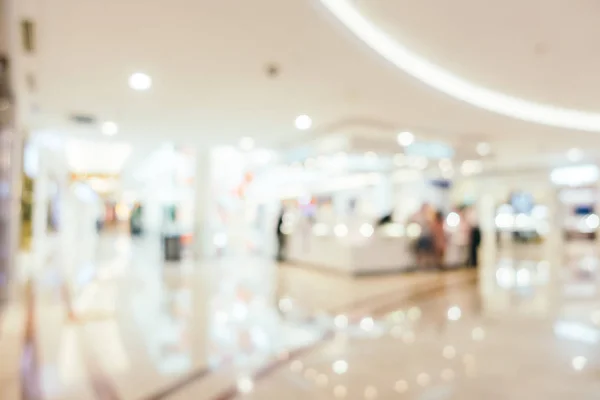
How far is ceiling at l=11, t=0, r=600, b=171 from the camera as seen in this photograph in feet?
13.5

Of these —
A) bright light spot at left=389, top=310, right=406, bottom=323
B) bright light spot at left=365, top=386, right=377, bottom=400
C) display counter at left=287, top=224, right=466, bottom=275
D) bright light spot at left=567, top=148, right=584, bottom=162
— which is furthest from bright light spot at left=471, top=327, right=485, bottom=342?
bright light spot at left=567, top=148, right=584, bottom=162

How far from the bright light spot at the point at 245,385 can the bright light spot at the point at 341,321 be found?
184 cm

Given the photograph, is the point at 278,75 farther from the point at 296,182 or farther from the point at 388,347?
the point at 296,182

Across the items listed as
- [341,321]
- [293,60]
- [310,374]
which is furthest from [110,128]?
[310,374]

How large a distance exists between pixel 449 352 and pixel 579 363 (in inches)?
41.9

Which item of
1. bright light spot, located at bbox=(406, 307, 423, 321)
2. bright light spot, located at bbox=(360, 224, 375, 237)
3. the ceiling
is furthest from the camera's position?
bright light spot, located at bbox=(360, 224, 375, 237)

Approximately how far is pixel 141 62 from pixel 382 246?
6.22 m

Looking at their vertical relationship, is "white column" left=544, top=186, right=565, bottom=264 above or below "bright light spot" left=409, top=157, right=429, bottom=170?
below

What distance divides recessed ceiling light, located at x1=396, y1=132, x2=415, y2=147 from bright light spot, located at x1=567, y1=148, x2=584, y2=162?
6049 millimetres

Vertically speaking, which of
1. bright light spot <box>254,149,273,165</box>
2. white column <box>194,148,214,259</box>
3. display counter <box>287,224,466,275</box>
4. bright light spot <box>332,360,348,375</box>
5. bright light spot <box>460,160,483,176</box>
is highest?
bright light spot <box>254,149,273,165</box>

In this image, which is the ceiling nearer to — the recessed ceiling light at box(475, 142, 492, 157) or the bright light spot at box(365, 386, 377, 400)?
the recessed ceiling light at box(475, 142, 492, 157)

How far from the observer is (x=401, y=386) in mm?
3211

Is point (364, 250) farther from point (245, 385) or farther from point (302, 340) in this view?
point (245, 385)

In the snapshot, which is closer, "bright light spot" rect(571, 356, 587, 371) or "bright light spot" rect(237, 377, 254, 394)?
"bright light spot" rect(237, 377, 254, 394)
